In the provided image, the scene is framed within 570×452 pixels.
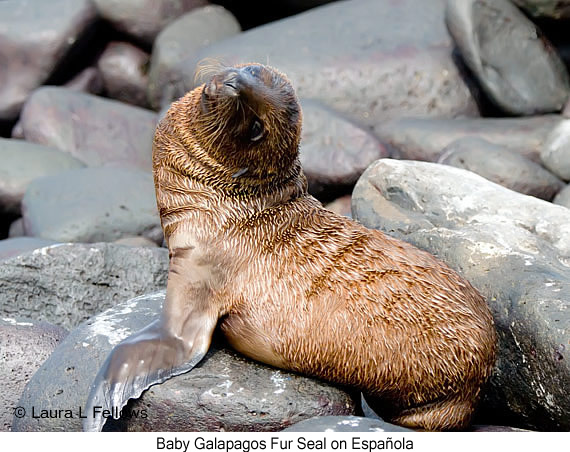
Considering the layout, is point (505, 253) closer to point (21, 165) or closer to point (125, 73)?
point (21, 165)

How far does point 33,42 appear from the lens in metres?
12.4

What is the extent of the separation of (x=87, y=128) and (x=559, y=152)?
6241mm

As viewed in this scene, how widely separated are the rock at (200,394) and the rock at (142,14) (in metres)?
8.82

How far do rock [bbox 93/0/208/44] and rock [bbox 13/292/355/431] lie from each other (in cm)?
882


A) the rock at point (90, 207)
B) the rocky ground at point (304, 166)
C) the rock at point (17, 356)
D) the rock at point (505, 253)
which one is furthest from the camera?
the rock at point (90, 207)

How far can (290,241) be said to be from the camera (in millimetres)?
4797

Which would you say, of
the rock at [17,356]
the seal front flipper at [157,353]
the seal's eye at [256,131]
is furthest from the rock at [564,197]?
the rock at [17,356]

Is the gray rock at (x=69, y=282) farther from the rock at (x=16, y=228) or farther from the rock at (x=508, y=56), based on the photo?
the rock at (x=508, y=56)

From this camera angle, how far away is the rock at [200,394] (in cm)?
448

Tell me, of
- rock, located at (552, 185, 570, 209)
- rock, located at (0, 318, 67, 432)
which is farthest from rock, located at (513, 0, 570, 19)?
rock, located at (0, 318, 67, 432)

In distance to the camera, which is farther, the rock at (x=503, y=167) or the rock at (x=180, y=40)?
the rock at (x=180, y=40)

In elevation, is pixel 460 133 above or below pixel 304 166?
above

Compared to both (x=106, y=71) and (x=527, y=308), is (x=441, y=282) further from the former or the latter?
(x=106, y=71)

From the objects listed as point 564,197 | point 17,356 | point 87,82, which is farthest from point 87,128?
point 17,356
